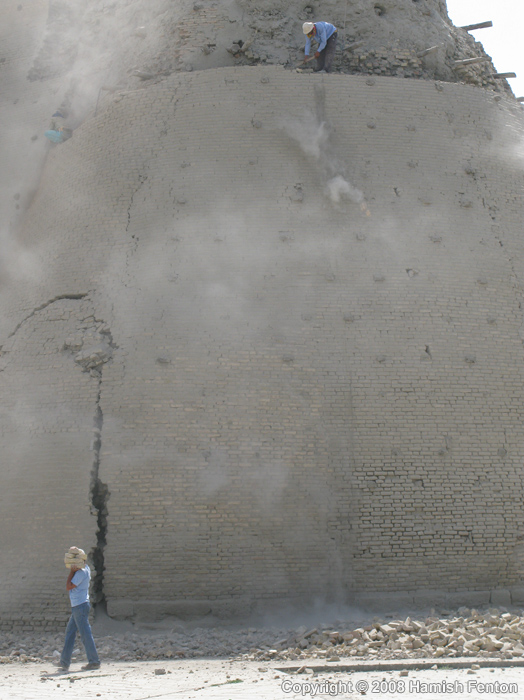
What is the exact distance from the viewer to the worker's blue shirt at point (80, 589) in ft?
23.6

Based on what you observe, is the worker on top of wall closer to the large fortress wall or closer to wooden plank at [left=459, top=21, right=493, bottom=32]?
the large fortress wall

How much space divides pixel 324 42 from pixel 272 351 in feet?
15.9

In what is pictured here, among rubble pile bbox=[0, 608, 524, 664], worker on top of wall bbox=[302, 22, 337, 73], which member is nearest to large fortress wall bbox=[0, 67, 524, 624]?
rubble pile bbox=[0, 608, 524, 664]

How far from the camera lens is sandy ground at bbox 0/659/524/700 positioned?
5.56 meters

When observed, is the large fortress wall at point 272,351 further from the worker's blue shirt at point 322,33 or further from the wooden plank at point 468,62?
the wooden plank at point 468,62

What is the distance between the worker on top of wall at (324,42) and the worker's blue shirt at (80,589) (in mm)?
7773

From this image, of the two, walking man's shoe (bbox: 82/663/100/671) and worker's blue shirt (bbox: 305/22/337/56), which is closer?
walking man's shoe (bbox: 82/663/100/671)

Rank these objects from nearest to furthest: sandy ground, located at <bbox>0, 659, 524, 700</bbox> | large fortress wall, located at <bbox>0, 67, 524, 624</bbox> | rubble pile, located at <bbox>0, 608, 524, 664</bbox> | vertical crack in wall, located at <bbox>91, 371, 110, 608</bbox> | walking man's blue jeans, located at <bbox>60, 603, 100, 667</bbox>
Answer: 1. sandy ground, located at <bbox>0, 659, 524, 700</bbox>
2. rubble pile, located at <bbox>0, 608, 524, 664</bbox>
3. walking man's blue jeans, located at <bbox>60, 603, 100, 667</bbox>
4. vertical crack in wall, located at <bbox>91, 371, 110, 608</bbox>
5. large fortress wall, located at <bbox>0, 67, 524, 624</bbox>

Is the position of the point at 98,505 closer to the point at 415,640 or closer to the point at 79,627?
the point at 79,627

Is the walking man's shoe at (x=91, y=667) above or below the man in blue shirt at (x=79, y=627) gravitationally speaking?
below

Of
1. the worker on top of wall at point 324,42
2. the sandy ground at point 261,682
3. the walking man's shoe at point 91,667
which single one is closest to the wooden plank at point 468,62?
the worker on top of wall at point 324,42

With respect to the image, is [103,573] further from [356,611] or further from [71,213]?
[71,213]

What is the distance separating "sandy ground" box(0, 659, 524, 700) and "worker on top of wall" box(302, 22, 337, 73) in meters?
8.27

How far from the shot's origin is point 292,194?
34.4 ft
